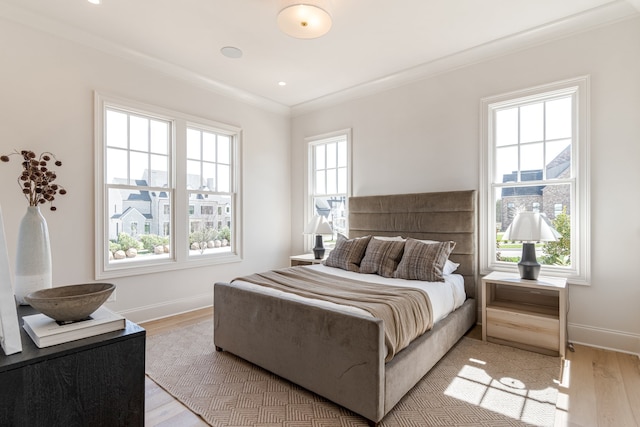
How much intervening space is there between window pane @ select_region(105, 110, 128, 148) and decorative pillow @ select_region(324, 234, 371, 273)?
8.72ft

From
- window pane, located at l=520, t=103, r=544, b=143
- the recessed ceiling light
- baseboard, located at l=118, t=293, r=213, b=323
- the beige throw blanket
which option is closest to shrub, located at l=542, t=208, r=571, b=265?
window pane, located at l=520, t=103, r=544, b=143

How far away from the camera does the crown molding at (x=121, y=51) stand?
2846 mm

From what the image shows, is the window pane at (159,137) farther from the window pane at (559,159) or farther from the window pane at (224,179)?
the window pane at (559,159)

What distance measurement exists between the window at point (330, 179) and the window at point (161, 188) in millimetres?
1200

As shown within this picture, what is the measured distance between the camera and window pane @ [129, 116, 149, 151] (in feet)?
12.0

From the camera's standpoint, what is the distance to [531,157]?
10.9ft

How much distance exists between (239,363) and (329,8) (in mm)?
3053

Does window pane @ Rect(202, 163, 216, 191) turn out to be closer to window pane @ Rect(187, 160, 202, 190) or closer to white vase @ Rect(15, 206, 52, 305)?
window pane @ Rect(187, 160, 202, 190)

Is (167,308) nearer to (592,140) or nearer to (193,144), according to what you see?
(193,144)

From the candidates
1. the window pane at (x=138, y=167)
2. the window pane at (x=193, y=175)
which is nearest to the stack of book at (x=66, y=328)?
the window pane at (x=138, y=167)

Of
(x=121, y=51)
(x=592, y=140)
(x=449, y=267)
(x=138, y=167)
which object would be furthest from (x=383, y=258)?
(x=121, y=51)

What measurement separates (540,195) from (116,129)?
453cm

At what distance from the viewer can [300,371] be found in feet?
7.16

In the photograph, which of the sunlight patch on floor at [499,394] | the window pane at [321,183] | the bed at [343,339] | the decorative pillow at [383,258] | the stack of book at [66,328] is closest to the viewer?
the stack of book at [66,328]
